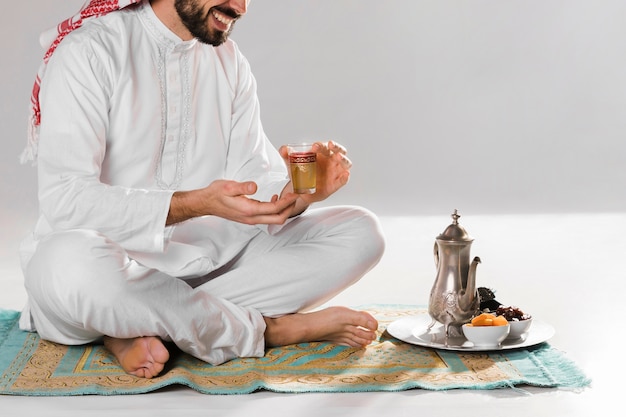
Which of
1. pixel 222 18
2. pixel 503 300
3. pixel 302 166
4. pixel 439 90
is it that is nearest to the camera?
pixel 302 166

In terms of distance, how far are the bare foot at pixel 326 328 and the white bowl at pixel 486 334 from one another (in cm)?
28

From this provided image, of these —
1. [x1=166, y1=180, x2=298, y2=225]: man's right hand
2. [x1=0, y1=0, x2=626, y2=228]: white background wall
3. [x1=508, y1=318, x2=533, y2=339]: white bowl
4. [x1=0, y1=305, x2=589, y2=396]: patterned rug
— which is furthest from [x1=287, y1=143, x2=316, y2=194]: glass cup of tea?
[x1=0, y1=0, x2=626, y2=228]: white background wall

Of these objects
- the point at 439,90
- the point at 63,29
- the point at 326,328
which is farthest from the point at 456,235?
the point at 439,90

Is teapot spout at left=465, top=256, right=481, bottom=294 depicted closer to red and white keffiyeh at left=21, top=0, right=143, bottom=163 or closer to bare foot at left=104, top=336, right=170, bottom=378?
bare foot at left=104, top=336, right=170, bottom=378

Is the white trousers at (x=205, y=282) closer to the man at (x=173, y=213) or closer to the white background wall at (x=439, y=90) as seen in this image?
the man at (x=173, y=213)

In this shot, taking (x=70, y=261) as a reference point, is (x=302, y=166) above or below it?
above

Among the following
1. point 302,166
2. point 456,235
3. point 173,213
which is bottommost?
point 456,235

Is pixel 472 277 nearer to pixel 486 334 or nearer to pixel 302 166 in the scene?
pixel 486 334

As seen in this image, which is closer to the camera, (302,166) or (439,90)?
(302,166)

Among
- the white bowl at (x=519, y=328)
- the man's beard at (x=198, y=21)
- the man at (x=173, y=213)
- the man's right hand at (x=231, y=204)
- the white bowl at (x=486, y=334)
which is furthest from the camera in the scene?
the man's beard at (x=198, y=21)

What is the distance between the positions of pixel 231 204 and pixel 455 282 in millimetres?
698

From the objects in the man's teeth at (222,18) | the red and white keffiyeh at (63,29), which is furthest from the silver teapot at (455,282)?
the red and white keffiyeh at (63,29)

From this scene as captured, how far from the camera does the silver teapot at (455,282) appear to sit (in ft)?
9.48

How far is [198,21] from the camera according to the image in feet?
10.1
